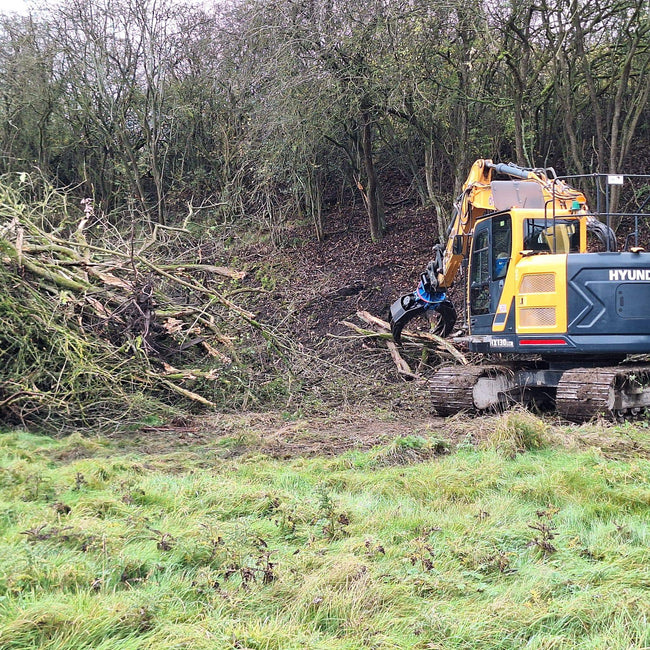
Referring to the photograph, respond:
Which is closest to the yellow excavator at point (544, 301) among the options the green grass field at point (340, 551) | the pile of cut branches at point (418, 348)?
the pile of cut branches at point (418, 348)

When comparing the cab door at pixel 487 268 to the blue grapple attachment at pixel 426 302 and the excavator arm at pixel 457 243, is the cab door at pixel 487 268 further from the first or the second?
the blue grapple attachment at pixel 426 302

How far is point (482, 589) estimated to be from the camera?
3.33 metres

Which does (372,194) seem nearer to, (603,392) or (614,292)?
(614,292)

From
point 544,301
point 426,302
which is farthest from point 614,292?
point 426,302

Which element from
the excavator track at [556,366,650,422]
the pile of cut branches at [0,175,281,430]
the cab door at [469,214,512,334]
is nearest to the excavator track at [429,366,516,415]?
the cab door at [469,214,512,334]

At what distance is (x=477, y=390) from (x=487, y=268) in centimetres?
150

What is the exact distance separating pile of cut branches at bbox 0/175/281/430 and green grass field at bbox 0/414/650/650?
229 centimetres

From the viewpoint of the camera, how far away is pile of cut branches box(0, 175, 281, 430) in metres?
8.12

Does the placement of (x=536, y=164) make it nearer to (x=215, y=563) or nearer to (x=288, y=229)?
(x=288, y=229)

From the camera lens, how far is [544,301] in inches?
316

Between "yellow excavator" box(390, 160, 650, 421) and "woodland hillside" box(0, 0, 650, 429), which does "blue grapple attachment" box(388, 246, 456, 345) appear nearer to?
"yellow excavator" box(390, 160, 650, 421)

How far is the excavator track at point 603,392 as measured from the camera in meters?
7.59

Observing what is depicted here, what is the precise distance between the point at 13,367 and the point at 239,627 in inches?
242

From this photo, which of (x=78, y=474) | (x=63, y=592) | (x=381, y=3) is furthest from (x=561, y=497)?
(x=381, y=3)
